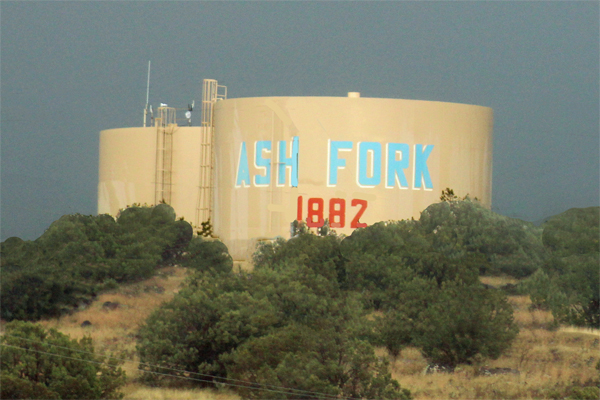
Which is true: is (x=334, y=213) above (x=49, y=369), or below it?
above

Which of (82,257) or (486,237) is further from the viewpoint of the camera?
(486,237)

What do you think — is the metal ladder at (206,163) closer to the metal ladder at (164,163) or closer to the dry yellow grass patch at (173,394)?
the metal ladder at (164,163)

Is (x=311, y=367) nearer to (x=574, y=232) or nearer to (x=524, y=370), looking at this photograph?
(x=524, y=370)

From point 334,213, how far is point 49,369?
2185 centimetres

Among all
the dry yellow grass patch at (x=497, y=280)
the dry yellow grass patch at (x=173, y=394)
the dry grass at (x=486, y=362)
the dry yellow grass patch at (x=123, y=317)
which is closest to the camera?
the dry yellow grass patch at (x=173, y=394)

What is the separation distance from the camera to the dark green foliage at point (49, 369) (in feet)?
63.5

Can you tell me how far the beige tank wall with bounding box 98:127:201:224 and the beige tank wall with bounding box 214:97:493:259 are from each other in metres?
3.70

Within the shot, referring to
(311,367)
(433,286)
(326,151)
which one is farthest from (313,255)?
(311,367)

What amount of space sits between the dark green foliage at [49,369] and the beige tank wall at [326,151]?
20.9 m

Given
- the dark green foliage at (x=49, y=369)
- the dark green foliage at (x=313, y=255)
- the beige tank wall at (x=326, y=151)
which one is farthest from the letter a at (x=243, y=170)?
the dark green foliage at (x=49, y=369)

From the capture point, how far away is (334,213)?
40.6 metres

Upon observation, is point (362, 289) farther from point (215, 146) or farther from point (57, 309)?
point (215, 146)

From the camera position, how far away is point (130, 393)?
21.9m

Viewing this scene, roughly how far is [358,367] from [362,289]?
1313 centimetres
